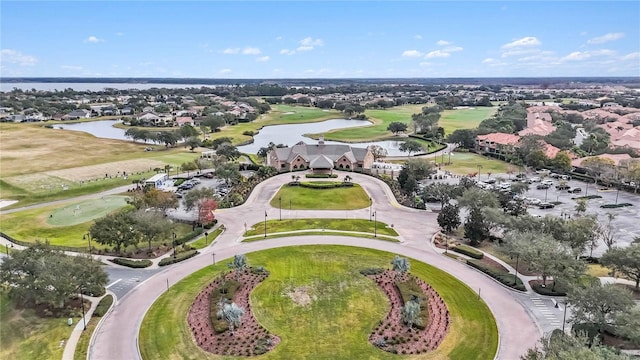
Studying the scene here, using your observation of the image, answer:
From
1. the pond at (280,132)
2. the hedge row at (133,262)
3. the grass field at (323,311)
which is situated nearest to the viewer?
the grass field at (323,311)

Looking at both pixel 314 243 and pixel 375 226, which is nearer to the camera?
pixel 314 243

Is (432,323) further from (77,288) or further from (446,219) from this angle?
(77,288)

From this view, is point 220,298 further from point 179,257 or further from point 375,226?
point 375,226

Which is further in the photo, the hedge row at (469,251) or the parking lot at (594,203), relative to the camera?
the parking lot at (594,203)

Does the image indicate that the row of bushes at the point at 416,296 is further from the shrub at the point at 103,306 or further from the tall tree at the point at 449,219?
the shrub at the point at 103,306

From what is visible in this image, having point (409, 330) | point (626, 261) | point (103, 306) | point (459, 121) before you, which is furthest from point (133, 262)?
point (459, 121)

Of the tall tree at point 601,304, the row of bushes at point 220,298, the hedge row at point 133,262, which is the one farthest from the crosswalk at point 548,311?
the hedge row at point 133,262
